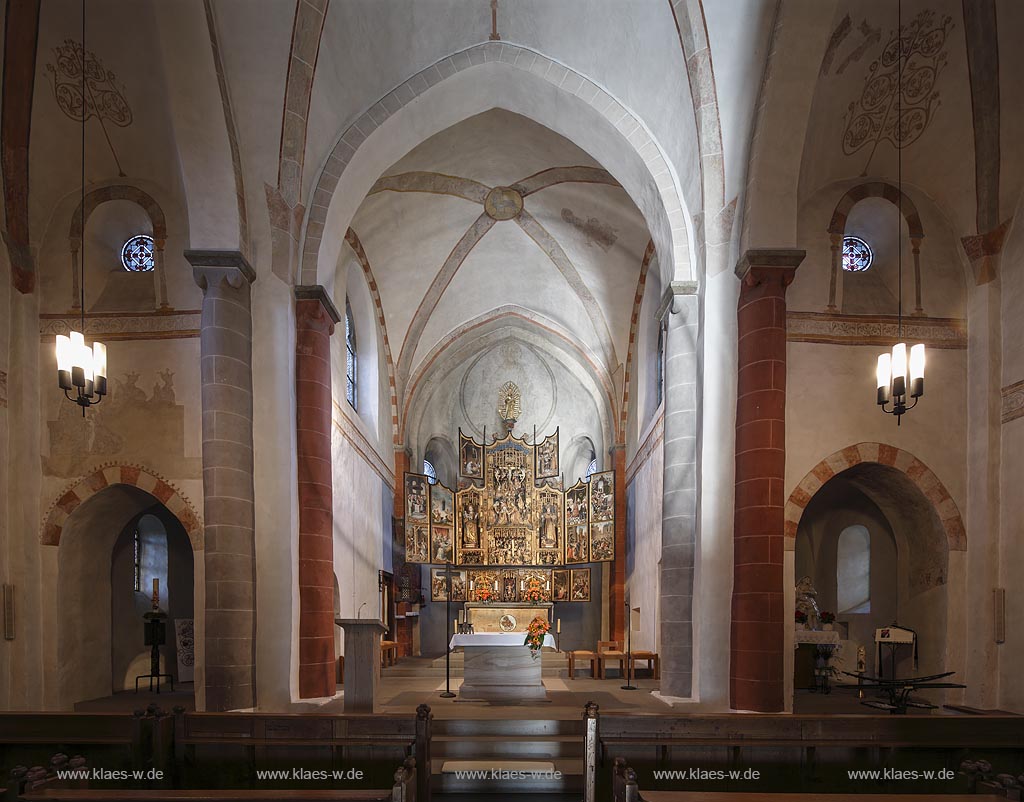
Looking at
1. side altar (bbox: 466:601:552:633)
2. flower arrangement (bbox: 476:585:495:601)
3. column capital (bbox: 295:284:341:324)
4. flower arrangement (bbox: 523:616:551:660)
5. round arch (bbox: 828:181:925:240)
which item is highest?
round arch (bbox: 828:181:925:240)

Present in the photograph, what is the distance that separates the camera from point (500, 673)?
1233cm

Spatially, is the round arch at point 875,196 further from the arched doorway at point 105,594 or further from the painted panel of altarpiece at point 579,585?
the painted panel of altarpiece at point 579,585

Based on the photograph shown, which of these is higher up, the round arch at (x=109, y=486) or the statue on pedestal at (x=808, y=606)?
the round arch at (x=109, y=486)

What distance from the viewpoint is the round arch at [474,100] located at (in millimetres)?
11695

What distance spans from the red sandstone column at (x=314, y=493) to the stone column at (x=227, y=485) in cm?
72

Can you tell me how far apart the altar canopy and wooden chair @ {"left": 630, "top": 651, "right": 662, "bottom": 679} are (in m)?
3.91

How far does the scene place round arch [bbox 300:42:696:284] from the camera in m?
11.7

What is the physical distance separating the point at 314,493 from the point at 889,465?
7.78 meters

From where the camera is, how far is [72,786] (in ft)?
17.5

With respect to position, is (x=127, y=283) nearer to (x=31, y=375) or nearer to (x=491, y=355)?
(x=31, y=375)

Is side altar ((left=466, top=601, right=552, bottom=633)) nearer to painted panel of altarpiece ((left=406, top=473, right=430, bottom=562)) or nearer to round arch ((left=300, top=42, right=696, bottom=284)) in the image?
painted panel of altarpiece ((left=406, top=473, right=430, bottom=562))

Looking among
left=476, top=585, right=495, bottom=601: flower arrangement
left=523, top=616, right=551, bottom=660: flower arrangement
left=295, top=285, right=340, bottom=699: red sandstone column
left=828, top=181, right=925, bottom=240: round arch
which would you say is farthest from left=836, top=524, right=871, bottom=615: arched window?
left=295, top=285, right=340, bottom=699: red sandstone column

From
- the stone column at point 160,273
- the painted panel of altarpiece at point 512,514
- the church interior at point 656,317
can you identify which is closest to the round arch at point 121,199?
the church interior at point 656,317

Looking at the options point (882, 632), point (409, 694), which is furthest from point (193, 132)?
point (882, 632)
